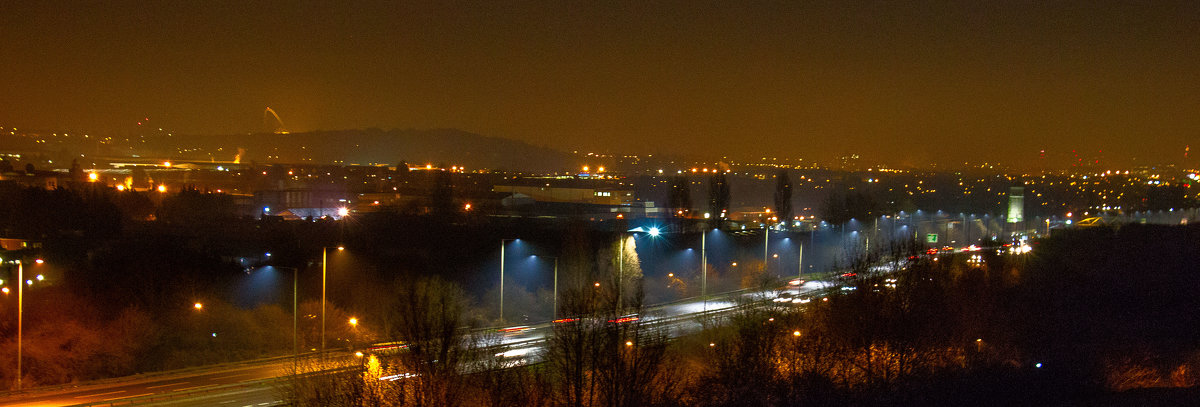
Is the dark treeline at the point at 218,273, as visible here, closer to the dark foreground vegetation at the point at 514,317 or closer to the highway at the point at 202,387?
the dark foreground vegetation at the point at 514,317

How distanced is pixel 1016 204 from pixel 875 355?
65.7 ft

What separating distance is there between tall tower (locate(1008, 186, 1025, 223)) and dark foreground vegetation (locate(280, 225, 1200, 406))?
27.7 feet

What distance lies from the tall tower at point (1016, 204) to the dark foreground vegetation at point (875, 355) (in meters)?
8.45

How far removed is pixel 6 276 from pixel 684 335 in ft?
27.6

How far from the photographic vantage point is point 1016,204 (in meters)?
27.0

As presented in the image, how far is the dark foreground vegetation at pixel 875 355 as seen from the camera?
5.79 metres

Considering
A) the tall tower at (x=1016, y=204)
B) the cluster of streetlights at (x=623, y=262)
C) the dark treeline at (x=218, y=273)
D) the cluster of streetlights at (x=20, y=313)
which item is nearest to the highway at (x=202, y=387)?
the dark treeline at (x=218, y=273)

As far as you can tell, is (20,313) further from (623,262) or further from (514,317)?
(623,262)

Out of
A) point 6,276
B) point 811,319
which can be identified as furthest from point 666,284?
point 6,276

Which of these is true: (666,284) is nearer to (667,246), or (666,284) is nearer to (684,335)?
(667,246)

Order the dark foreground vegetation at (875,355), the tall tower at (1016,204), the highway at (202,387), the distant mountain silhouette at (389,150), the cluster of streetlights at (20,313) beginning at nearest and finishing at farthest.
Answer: the dark foreground vegetation at (875,355), the highway at (202,387), the cluster of streetlights at (20,313), the tall tower at (1016,204), the distant mountain silhouette at (389,150)

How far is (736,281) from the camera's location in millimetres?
15922

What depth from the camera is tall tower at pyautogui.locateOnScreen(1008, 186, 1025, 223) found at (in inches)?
1047

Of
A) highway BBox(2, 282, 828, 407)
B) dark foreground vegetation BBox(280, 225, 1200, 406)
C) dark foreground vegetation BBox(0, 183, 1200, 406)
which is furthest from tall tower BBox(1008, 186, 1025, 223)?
highway BBox(2, 282, 828, 407)
